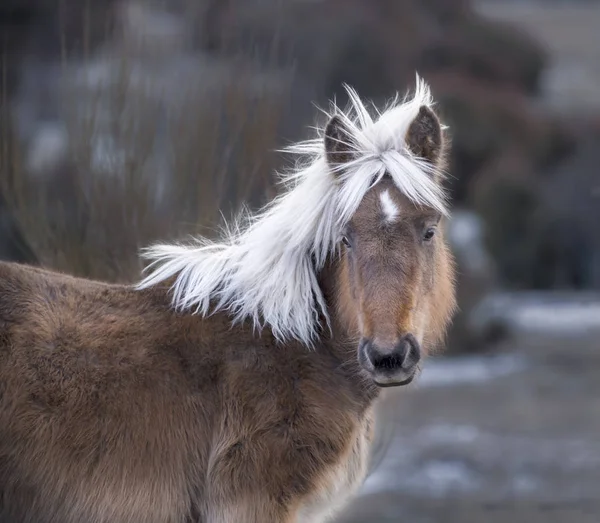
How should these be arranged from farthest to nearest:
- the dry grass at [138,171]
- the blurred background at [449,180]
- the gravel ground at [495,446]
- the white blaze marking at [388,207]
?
1. the gravel ground at [495,446]
2. the blurred background at [449,180]
3. the dry grass at [138,171]
4. the white blaze marking at [388,207]

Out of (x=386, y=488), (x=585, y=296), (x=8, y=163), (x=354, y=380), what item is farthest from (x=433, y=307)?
(x=585, y=296)

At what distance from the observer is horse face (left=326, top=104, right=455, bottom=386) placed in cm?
404

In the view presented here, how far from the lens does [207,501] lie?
4211 mm

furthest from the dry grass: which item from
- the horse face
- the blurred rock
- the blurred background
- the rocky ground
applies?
the blurred rock

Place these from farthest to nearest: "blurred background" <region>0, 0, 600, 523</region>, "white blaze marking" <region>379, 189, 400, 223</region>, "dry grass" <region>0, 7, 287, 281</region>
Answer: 1. "blurred background" <region>0, 0, 600, 523</region>
2. "dry grass" <region>0, 7, 287, 281</region>
3. "white blaze marking" <region>379, 189, 400, 223</region>

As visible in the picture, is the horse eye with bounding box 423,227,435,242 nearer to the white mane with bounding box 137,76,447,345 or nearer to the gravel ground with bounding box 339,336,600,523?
the white mane with bounding box 137,76,447,345

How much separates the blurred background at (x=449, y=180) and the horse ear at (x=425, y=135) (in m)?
0.65

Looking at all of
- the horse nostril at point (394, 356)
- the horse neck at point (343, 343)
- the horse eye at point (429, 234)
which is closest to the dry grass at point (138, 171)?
the horse neck at point (343, 343)

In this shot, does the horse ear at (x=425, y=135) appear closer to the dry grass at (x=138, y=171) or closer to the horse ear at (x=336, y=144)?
the horse ear at (x=336, y=144)

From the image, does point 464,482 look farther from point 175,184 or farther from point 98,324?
point 98,324

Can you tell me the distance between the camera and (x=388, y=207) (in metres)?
4.35

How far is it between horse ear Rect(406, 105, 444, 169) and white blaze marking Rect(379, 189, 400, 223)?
1.03 feet

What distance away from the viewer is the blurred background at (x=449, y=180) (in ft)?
25.1

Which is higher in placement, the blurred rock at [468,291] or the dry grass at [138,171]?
the dry grass at [138,171]
